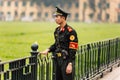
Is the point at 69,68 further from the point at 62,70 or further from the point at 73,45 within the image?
the point at 73,45

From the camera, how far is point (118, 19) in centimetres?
12162

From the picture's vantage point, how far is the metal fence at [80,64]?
5.97 m

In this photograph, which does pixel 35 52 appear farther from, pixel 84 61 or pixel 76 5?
pixel 76 5

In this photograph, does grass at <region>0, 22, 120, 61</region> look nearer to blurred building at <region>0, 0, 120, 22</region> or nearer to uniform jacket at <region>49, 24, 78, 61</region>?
uniform jacket at <region>49, 24, 78, 61</region>

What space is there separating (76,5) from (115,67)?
114m

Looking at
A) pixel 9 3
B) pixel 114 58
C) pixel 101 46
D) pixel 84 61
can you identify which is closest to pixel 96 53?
pixel 101 46

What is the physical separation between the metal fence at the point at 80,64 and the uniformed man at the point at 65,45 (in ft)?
1.28

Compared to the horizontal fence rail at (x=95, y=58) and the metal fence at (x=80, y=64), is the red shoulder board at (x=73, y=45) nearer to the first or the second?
the metal fence at (x=80, y=64)

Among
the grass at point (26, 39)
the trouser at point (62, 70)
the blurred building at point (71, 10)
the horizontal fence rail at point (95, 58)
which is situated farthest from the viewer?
the blurred building at point (71, 10)

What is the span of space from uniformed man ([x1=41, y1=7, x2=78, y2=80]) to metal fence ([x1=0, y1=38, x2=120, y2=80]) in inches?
15.4

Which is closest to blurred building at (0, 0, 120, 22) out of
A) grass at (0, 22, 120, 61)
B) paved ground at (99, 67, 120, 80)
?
grass at (0, 22, 120, 61)

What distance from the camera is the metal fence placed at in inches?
235

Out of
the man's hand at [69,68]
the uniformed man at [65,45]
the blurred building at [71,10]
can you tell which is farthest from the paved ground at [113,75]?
the blurred building at [71,10]

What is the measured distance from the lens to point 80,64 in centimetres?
938
